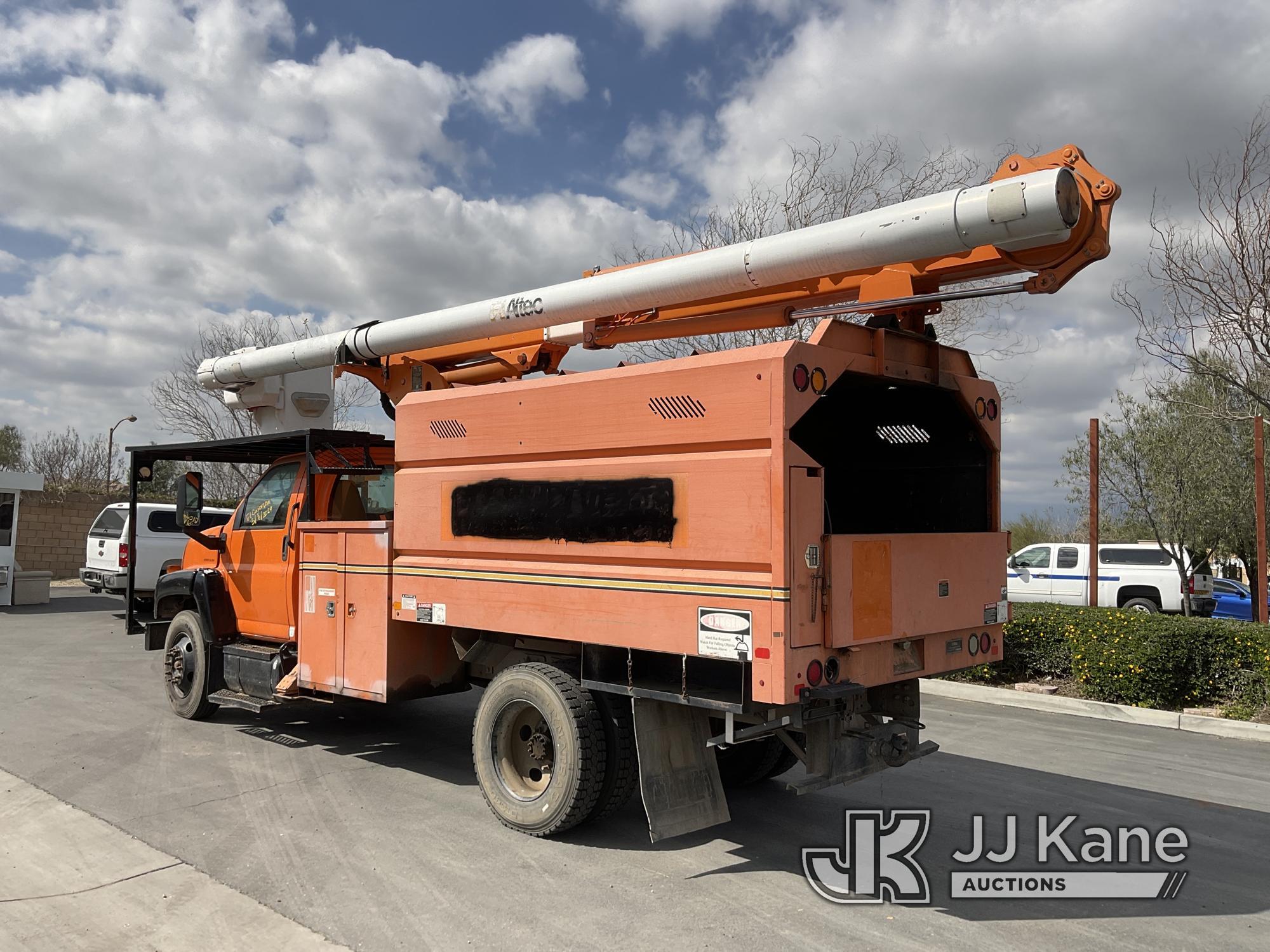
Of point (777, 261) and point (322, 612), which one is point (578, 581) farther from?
point (322, 612)

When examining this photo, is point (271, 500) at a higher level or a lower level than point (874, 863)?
higher

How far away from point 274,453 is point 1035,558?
16844 mm

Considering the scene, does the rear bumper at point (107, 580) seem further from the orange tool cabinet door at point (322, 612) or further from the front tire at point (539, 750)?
the front tire at point (539, 750)

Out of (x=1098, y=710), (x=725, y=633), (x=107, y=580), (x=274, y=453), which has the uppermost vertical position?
(x=274, y=453)

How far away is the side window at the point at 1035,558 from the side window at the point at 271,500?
54.9 ft

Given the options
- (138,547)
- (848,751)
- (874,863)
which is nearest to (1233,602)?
(874,863)

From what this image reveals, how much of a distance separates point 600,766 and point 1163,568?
1769 centimetres

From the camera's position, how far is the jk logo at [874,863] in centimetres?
461

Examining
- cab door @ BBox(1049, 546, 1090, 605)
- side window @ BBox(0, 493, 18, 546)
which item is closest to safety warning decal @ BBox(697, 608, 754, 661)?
cab door @ BBox(1049, 546, 1090, 605)

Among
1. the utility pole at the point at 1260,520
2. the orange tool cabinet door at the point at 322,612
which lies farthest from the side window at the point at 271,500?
the utility pole at the point at 1260,520

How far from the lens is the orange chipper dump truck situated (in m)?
4.40

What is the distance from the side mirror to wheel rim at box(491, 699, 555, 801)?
3.81 meters

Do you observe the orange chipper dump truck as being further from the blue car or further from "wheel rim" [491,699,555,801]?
the blue car

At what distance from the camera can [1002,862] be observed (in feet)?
16.5
